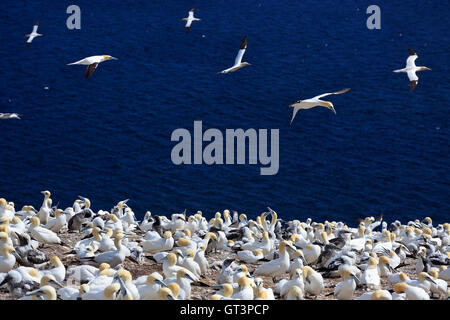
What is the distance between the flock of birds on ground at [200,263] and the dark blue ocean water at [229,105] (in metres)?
16.2

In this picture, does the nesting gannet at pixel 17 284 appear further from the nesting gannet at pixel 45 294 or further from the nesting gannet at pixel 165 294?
the nesting gannet at pixel 165 294

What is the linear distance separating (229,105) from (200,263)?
31.6 m

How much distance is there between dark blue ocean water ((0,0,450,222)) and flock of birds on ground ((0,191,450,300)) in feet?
53.3

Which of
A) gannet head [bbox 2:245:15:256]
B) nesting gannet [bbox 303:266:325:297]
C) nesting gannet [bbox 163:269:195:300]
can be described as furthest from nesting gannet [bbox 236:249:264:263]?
gannet head [bbox 2:245:15:256]

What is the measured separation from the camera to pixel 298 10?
57719 millimetres

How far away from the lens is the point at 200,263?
1642cm

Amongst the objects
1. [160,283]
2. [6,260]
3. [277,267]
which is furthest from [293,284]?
[6,260]

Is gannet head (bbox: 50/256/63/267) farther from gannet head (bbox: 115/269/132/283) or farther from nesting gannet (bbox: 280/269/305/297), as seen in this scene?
nesting gannet (bbox: 280/269/305/297)

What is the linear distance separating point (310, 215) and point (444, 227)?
11119 millimetres

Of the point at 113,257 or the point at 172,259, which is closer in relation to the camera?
the point at 172,259

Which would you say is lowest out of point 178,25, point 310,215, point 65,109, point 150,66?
point 310,215

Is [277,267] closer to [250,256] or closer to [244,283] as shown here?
[250,256]
